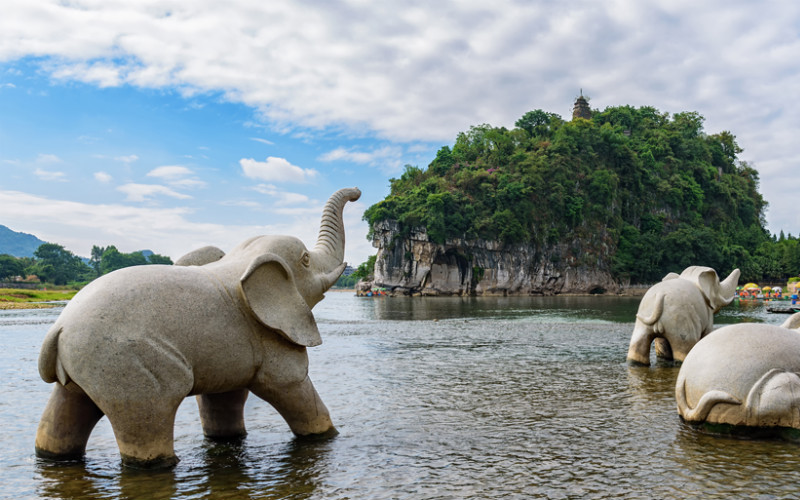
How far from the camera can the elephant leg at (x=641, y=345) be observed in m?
11.0

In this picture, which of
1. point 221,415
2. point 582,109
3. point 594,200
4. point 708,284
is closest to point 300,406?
point 221,415

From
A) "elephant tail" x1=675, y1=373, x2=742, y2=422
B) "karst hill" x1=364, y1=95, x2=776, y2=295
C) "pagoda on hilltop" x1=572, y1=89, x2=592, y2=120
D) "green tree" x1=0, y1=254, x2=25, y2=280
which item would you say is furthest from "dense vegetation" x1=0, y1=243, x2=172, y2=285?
"elephant tail" x1=675, y1=373, x2=742, y2=422

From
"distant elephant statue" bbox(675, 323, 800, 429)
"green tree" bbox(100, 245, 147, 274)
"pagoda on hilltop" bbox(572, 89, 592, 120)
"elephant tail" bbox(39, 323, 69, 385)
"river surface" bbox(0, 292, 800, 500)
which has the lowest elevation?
"river surface" bbox(0, 292, 800, 500)

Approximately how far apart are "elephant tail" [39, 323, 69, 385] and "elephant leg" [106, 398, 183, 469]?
52 centimetres

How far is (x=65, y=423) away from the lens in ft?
17.1

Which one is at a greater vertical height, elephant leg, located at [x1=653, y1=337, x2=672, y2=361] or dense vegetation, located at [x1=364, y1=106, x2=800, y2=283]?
dense vegetation, located at [x1=364, y1=106, x2=800, y2=283]

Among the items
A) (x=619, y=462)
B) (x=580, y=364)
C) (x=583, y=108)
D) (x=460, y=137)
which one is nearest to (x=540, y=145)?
(x=460, y=137)

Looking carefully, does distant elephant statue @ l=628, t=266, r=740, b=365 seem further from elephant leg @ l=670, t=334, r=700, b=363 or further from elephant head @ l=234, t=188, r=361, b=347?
elephant head @ l=234, t=188, r=361, b=347

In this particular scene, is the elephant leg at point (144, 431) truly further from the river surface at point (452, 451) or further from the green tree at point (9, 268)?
the green tree at point (9, 268)

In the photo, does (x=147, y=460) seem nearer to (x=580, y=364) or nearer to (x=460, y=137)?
(x=580, y=364)

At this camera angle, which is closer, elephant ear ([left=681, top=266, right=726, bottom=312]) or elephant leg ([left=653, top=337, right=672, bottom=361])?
elephant ear ([left=681, top=266, right=726, bottom=312])

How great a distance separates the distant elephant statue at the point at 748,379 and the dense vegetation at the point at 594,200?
6790 centimetres

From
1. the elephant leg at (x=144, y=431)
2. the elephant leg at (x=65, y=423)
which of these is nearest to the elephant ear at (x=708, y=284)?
the elephant leg at (x=144, y=431)

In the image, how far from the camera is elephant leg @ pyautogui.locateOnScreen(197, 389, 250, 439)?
6.24m
